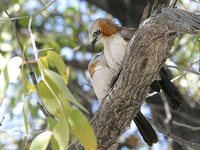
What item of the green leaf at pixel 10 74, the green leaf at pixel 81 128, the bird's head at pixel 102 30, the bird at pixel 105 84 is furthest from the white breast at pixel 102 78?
the green leaf at pixel 81 128

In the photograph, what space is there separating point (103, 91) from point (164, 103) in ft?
5.26

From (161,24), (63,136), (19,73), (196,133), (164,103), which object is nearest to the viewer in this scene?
(63,136)

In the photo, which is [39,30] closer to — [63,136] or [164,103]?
[164,103]

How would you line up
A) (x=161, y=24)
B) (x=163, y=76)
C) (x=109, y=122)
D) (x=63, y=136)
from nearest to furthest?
(x=63, y=136) < (x=161, y=24) < (x=109, y=122) < (x=163, y=76)

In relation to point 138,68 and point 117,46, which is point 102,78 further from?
point 138,68

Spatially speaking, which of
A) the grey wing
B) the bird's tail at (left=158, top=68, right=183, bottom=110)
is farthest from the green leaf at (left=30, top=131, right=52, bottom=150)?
the grey wing

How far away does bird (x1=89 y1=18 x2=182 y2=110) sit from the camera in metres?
2.67

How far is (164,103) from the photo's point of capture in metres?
4.50

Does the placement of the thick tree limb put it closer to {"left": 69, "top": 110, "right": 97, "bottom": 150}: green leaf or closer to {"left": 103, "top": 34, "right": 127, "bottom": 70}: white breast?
{"left": 103, "top": 34, "right": 127, "bottom": 70}: white breast

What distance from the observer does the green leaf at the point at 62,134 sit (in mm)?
1507

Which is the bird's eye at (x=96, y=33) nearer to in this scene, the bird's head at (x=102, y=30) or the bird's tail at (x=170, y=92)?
the bird's head at (x=102, y=30)

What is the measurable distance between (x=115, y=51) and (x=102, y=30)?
27cm

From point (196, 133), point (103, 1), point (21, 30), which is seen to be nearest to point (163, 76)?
point (196, 133)

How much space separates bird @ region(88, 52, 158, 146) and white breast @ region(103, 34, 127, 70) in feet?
0.25
